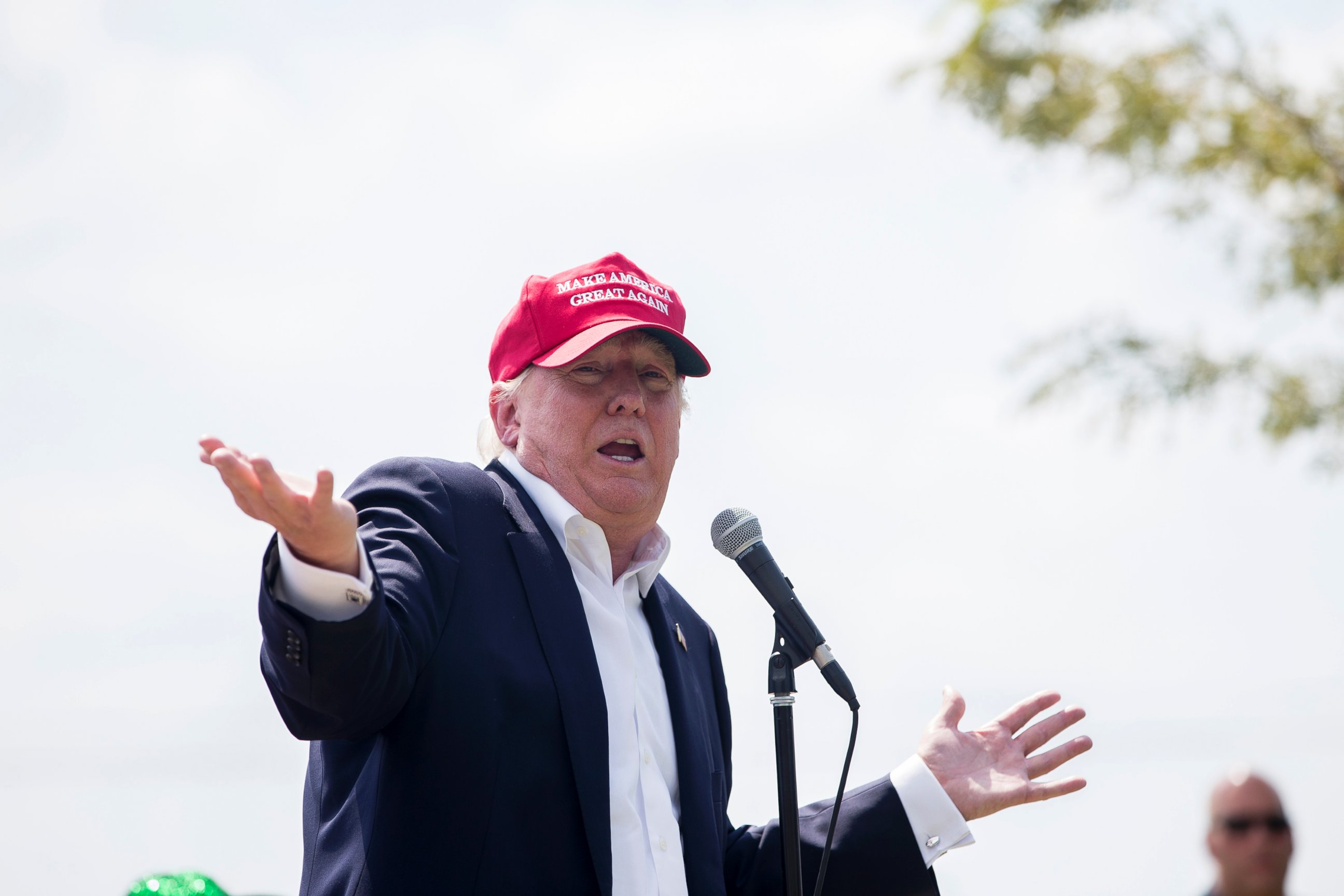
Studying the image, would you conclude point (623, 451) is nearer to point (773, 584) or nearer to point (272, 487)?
point (773, 584)

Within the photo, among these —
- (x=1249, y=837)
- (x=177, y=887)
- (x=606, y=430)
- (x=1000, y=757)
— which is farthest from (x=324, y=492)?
(x=1000, y=757)

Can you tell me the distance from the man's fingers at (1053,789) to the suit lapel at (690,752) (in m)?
0.71

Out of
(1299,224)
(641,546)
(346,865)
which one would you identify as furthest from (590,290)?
(1299,224)

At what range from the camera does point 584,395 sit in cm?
306

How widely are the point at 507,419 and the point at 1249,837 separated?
98.6 inches

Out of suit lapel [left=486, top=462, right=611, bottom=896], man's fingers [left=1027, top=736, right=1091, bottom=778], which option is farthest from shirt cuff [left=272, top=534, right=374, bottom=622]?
man's fingers [left=1027, top=736, right=1091, bottom=778]

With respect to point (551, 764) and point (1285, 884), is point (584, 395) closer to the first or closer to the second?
point (551, 764)

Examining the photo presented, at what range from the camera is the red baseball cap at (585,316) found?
306 centimetres

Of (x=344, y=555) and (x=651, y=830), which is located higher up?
(x=344, y=555)

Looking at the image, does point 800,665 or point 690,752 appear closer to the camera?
point 800,665

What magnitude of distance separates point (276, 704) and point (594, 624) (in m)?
0.83

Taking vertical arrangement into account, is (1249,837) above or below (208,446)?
below

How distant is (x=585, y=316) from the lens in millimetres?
3070

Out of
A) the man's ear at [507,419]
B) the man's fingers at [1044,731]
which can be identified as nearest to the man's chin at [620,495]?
the man's ear at [507,419]
